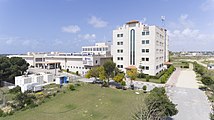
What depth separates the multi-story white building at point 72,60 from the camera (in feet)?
144

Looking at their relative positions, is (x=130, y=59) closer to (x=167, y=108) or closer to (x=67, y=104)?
(x=67, y=104)

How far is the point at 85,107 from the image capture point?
1873cm

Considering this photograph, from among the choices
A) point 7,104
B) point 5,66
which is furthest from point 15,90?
point 5,66

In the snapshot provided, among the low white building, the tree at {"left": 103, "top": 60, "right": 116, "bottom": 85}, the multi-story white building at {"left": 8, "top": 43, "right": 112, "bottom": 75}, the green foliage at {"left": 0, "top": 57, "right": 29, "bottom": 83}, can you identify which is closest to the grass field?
the tree at {"left": 103, "top": 60, "right": 116, "bottom": 85}

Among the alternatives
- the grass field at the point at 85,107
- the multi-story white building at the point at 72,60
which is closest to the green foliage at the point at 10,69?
the multi-story white building at the point at 72,60

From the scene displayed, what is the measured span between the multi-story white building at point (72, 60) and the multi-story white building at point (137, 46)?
235 inches

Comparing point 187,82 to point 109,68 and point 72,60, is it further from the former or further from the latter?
point 72,60

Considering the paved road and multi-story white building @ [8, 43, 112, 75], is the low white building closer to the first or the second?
multi-story white building @ [8, 43, 112, 75]

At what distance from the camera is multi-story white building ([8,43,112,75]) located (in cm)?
4396

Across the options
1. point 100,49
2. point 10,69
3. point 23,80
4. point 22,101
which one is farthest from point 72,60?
point 22,101

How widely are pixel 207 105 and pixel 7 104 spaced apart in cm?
2545

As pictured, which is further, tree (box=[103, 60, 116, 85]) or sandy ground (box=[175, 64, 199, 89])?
sandy ground (box=[175, 64, 199, 89])

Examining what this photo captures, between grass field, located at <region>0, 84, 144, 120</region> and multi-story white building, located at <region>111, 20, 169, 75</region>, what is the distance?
1769cm

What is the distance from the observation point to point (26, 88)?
25781 mm
